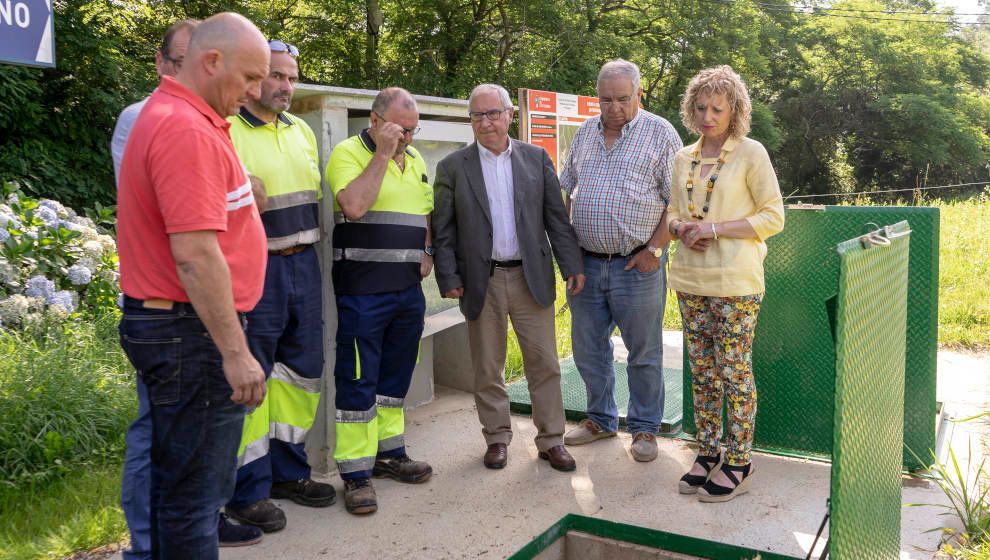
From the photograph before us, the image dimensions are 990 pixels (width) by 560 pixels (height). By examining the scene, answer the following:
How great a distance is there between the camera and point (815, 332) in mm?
4355

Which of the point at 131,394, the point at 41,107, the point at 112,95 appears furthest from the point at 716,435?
the point at 112,95

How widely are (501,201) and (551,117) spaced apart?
3.67 metres

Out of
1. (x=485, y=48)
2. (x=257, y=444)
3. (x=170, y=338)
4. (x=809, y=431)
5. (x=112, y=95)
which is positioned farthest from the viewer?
(x=485, y=48)

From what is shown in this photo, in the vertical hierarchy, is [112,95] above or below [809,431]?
above

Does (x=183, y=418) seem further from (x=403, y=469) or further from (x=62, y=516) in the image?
(x=403, y=469)

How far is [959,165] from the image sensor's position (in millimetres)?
33625

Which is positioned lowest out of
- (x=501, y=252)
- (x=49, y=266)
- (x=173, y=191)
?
(x=49, y=266)

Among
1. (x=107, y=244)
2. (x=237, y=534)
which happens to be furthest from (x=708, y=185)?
(x=107, y=244)

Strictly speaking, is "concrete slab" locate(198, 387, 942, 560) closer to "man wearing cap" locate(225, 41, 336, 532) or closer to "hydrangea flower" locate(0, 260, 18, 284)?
"man wearing cap" locate(225, 41, 336, 532)

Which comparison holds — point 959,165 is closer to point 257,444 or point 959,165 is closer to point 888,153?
point 888,153

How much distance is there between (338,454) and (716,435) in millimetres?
1850

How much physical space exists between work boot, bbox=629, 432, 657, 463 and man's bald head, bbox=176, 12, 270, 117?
290cm

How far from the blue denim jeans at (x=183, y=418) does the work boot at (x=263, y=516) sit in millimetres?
1095

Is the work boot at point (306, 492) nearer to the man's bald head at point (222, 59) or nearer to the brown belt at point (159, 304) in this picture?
the brown belt at point (159, 304)
